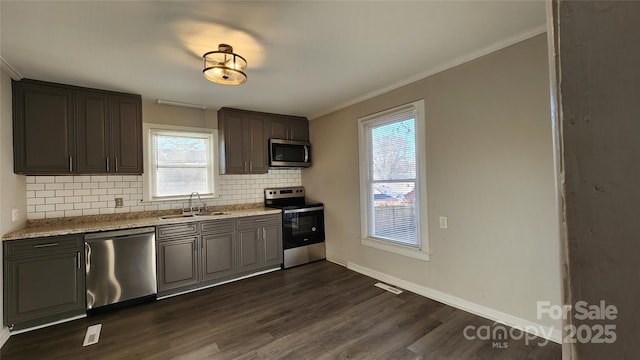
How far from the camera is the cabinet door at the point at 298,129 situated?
468 cm

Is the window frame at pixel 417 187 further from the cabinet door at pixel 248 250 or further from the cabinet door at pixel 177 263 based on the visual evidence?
the cabinet door at pixel 177 263

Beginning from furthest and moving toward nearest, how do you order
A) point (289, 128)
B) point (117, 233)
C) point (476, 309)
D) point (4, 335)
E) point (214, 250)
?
1. point (289, 128)
2. point (214, 250)
3. point (117, 233)
4. point (476, 309)
5. point (4, 335)

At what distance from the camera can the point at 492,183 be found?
252 cm

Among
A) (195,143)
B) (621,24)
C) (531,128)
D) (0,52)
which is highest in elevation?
(0,52)

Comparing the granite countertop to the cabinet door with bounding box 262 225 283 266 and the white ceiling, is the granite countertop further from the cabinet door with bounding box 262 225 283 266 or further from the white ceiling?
the white ceiling

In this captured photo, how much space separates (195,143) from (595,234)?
14.2ft

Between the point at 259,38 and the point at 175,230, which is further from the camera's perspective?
the point at 175,230

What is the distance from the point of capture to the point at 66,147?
2.96 metres

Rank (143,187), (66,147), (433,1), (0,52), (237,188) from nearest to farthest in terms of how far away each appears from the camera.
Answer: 1. (433,1)
2. (0,52)
3. (66,147)
4. (143,187)
5. (237,188)

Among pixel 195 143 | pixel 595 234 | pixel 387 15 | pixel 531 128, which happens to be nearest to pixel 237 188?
pixel 195 143

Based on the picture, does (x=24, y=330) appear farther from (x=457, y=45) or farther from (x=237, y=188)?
(x=457, y=45)

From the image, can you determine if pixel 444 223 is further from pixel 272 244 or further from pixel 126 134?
pixel 126 134

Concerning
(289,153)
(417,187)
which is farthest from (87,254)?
(417,187)

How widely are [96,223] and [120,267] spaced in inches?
26.8
